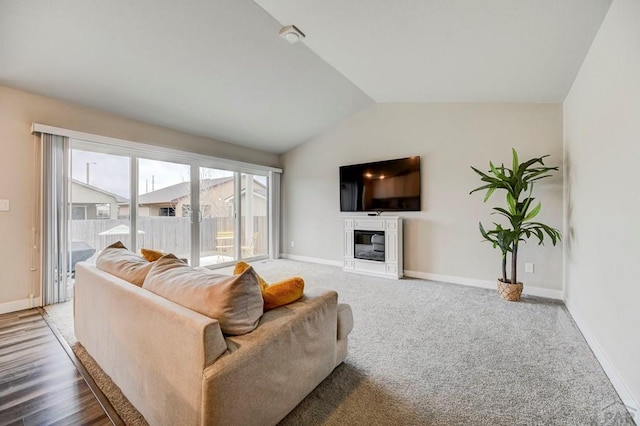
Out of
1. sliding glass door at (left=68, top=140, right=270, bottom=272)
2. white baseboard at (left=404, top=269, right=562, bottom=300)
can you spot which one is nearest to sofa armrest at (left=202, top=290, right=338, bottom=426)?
white baseboard at (left=404, top=269, right=562, bottom=300)

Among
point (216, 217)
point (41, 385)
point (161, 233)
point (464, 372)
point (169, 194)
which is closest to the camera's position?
point (41, 385)

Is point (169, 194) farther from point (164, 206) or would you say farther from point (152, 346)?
point (152, 346)

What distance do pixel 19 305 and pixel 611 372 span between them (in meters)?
5.40

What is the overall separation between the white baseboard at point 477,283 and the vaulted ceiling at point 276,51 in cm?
237

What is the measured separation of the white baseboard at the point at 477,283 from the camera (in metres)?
3.43

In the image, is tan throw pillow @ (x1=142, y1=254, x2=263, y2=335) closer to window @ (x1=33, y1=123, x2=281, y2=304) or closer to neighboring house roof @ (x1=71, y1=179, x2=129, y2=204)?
window @ (x1=33, y1=123, x2=281, y2=304)

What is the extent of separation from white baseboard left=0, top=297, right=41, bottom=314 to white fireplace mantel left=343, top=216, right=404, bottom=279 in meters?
4.18

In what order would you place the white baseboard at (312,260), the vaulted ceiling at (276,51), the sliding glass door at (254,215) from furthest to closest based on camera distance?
the sliding glass door at (254,215)
the white baseboard at (312,260)
the vaulted ceiling at (276,51)

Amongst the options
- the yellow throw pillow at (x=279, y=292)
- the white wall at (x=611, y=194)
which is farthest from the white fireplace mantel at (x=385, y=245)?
the yellow throw pillow at (x=279, y=292)

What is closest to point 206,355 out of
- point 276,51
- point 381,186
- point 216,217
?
point 276,51

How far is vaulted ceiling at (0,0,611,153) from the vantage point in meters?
2.14

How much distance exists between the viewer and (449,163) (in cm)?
415

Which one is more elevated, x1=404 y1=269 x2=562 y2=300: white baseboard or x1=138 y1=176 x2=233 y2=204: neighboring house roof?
x1=138 y1=176 x2=233 y2=204: neighboring house roof

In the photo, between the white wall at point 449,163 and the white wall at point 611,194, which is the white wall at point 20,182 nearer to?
the white wall at point 449,163
